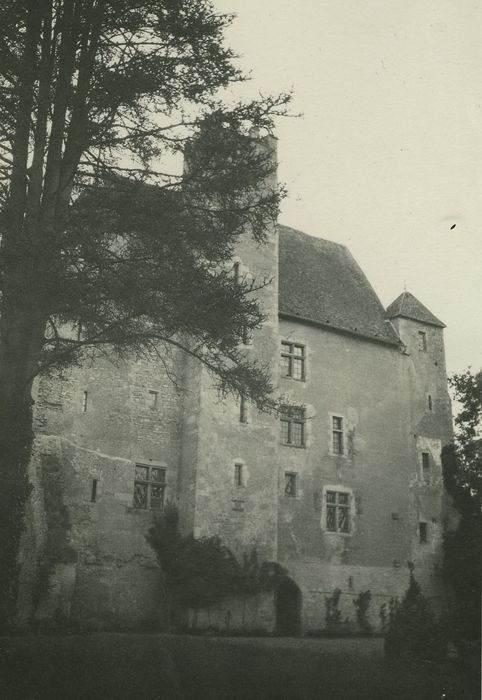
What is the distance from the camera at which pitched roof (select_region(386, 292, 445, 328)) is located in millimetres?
25688

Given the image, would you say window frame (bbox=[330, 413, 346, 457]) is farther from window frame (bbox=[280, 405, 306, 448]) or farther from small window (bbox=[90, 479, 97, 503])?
small window (bbox=[90, 479, 97, 503])

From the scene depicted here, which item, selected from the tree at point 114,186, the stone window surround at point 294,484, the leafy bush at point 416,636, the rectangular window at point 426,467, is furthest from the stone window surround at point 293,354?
the tree at point 114,186

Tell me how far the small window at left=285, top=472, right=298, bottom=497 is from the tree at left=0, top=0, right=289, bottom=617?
11.5 meters

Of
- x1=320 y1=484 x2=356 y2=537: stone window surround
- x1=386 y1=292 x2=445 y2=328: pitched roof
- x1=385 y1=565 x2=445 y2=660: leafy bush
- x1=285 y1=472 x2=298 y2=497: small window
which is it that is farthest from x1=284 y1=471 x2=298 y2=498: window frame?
x1=385 y1=565 x2=445 y2=660: leafy bush

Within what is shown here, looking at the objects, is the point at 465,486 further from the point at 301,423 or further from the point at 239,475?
the point at 239,475

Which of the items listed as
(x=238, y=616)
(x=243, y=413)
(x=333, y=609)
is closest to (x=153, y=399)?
(x=243, y=413)

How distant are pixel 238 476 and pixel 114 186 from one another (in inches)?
449

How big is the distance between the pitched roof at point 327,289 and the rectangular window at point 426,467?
3.93m

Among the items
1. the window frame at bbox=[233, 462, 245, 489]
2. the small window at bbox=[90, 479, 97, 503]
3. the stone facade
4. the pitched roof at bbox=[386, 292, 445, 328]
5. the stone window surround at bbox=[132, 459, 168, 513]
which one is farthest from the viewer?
the pitched roof at bbox=[386, 292, 445, 328]

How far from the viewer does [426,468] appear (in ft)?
80.5

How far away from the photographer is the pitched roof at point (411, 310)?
1011 inches

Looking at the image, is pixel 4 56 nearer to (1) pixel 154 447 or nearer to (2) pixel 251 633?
(1) pixel 154 447

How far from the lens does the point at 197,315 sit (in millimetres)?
9570

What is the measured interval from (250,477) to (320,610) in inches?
173
